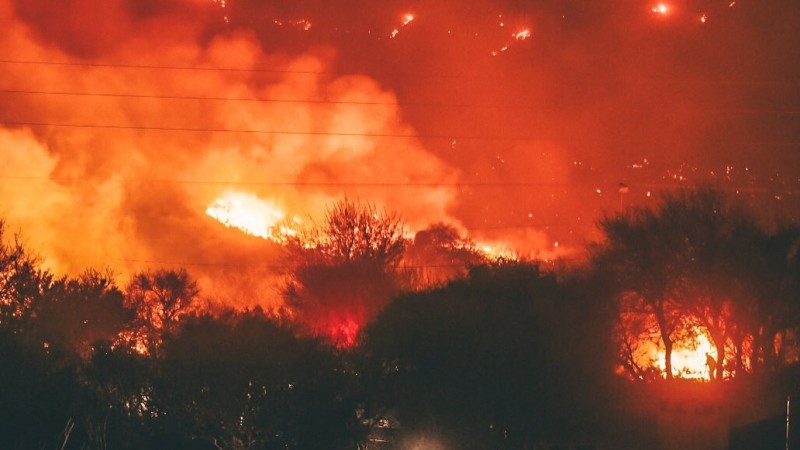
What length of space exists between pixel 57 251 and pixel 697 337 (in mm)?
43699

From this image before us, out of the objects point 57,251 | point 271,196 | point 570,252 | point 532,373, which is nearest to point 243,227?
point 271,196

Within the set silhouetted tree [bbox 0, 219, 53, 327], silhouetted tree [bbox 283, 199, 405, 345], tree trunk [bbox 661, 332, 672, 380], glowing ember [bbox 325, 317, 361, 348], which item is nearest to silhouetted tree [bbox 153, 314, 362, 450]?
silhouetted tree [bbox 0, 219, 53, 327]

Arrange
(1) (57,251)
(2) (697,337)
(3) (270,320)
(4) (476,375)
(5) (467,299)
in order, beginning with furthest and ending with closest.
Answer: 1. (1) (57,251)
2. (2) (697,337)
3. (5) (467,299)
4. (4) (476,375)
5. (3) (270,320)

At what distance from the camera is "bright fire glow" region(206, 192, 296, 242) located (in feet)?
214

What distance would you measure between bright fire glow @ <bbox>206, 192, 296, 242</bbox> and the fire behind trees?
80.1 feet

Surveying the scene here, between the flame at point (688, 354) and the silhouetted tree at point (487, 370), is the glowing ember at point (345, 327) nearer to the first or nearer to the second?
the flame at point (688, 354)

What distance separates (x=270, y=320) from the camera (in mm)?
24391

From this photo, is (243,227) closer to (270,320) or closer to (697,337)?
(697,337)

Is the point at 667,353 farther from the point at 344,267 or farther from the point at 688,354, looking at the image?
the point at 344,267

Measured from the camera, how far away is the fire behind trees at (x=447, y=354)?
2261cm

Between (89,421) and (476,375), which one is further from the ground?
(476,375)


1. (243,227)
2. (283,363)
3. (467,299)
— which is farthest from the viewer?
(243,227)

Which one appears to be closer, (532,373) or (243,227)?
(532,373)

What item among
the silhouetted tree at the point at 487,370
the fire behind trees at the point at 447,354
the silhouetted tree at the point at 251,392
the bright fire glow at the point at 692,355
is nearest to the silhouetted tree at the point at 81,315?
the fire behind trees at the point at 447,354
